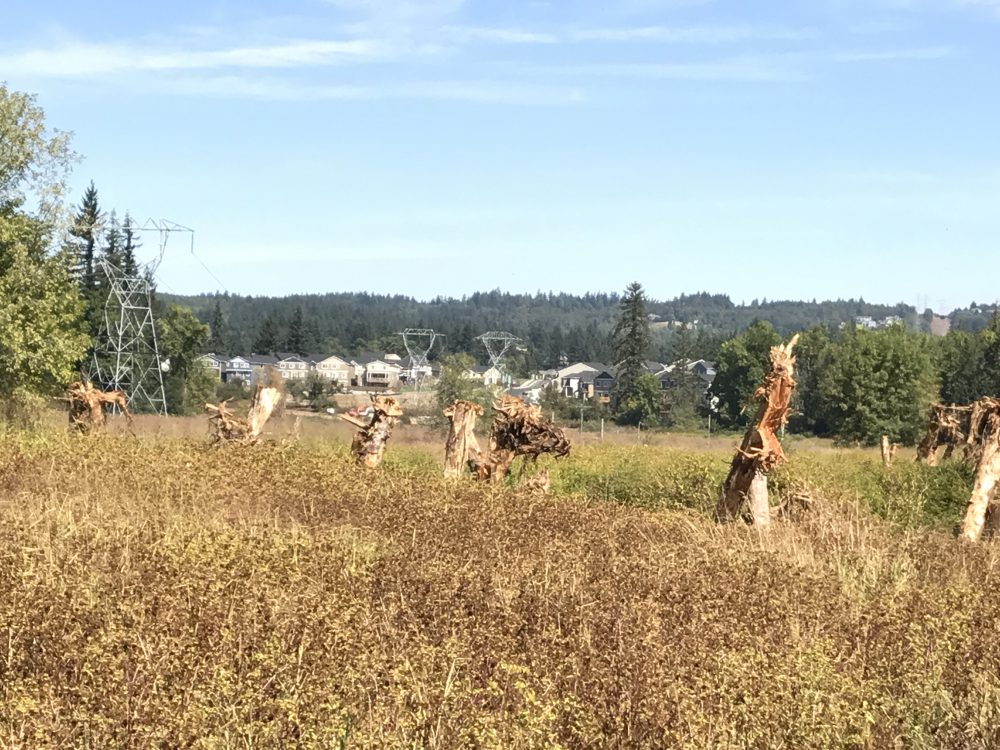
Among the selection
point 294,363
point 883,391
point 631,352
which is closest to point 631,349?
point 631,352

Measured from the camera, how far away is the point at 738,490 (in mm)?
13492

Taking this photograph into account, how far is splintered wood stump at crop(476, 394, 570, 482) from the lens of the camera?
17.7 metres

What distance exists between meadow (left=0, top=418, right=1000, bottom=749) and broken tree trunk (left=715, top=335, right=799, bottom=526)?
1798mm

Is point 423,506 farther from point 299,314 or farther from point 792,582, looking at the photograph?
point 299,314

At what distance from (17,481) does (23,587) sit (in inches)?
272

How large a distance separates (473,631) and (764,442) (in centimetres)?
761

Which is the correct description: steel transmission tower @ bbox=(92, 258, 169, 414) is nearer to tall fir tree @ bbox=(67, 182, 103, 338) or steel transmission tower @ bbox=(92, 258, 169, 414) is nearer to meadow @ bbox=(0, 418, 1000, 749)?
tall fir tree @ bbox=(67, 182, 103, 338)

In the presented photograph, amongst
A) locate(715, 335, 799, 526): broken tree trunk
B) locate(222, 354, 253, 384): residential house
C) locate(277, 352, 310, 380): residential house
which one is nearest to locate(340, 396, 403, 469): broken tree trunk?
locate(715, 335, 799, 526): broken tree trunk

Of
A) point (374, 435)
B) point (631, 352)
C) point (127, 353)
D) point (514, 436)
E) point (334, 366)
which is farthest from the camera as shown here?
point (334, 366)

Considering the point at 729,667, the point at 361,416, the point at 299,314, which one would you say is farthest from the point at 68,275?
the point at 299,314

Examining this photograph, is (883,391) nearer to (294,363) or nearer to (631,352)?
(631,352)

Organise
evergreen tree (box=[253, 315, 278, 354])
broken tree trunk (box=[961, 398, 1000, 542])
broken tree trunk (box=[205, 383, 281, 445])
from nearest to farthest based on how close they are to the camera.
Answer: broken tree trunk (box=[961, 398, 1000, 542]) < broken tree trunk (box=[205, 383, 281, 445]) < evergreen tree (box=[253, 315, 278, 354])

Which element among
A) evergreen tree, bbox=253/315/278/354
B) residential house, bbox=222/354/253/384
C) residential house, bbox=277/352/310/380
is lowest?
residential house, bbox=222/354/253/384

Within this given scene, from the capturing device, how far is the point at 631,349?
11119 centimetres
